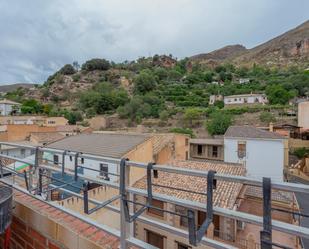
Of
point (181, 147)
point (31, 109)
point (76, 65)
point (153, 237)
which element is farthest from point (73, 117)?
point (76, 65)

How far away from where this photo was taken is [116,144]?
10086mm

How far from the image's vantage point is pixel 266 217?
671 millimetres

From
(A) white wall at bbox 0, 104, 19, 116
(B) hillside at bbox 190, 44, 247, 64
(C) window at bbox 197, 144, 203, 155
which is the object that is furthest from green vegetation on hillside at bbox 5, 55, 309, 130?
(B) hillside at bbox 190, 44, 247, 64

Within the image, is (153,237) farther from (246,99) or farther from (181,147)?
(246,99)

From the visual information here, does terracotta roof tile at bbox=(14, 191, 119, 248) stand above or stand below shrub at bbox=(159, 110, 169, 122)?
below

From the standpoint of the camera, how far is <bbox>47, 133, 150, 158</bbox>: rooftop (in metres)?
9.21

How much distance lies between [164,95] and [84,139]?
26513 millimetres

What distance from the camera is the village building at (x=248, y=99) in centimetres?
2925

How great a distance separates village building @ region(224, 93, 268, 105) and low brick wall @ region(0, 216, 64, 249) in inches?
1228

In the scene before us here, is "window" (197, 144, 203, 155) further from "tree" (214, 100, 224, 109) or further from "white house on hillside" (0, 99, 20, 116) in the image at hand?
"white house on hillside" (0, 99, 20, 116)

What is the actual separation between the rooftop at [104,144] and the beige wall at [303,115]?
18.5 metres

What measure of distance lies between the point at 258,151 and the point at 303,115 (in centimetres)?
1180

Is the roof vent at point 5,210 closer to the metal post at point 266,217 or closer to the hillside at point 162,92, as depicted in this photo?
the metal post at point 266,217

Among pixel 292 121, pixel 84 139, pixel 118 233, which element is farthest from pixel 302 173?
pixel 118 233
